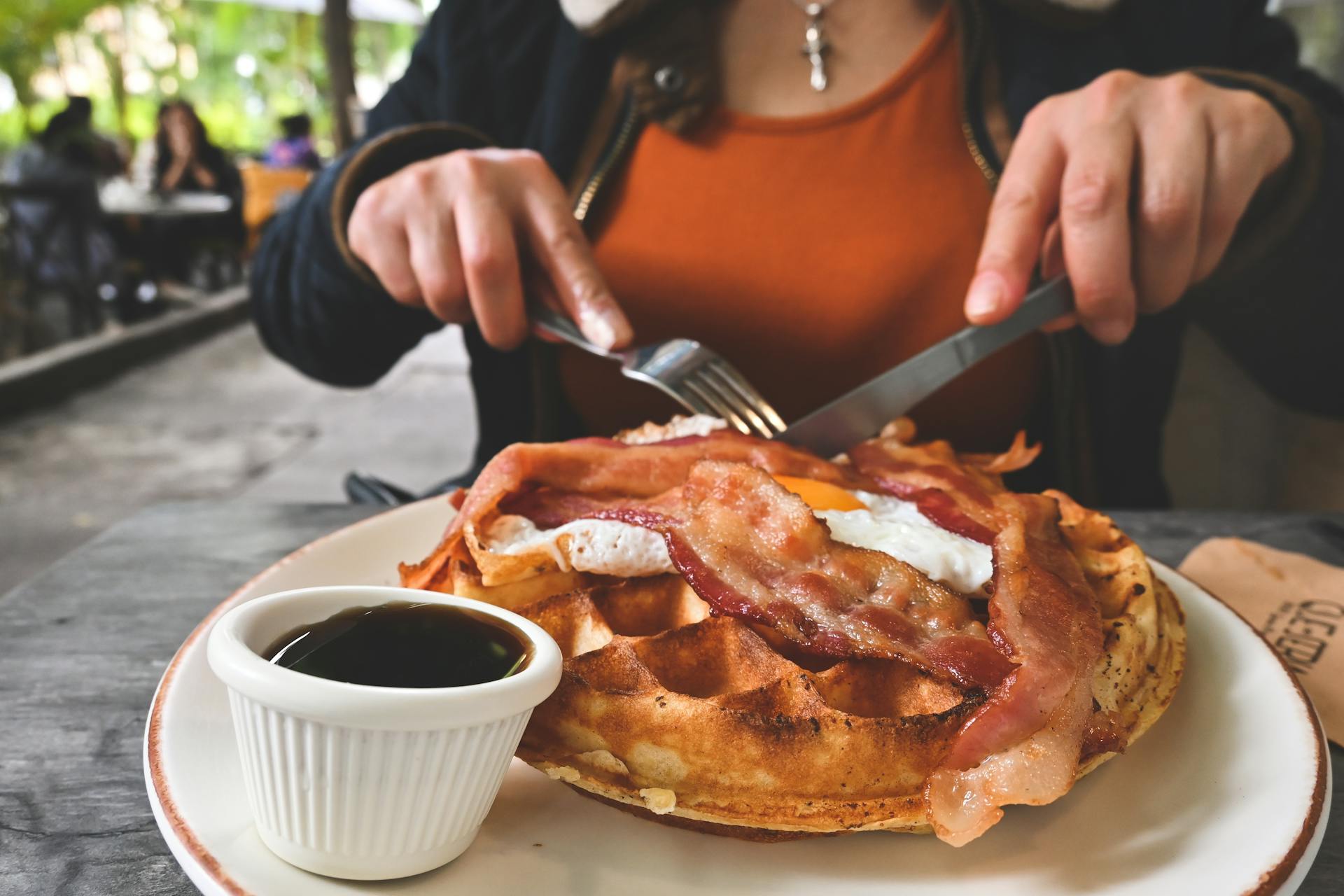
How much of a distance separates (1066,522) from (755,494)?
45cm

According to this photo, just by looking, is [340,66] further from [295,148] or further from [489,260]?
[489,260]

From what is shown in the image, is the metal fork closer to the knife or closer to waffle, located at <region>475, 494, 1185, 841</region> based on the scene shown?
the knife

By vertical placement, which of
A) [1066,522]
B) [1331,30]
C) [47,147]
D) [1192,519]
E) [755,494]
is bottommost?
[47,147]

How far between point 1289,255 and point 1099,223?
68 centimetres

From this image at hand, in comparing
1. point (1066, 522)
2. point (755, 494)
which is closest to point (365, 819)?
point (755, 494)

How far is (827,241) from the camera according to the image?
5.67 feet

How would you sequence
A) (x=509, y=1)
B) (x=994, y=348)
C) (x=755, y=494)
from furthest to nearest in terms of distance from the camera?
(x=509, y=1) < (x=994, y=348) < (x=755, y=494)

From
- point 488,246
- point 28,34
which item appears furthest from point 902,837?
point 28,34

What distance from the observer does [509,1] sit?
6.17 ft

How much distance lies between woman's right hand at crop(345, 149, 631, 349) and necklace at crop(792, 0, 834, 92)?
0.64 metres

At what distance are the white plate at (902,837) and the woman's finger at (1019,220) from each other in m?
0.53

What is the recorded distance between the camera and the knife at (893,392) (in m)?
1.17

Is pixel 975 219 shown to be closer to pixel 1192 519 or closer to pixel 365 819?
pixel 1192 519

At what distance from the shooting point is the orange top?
1.72 meters
